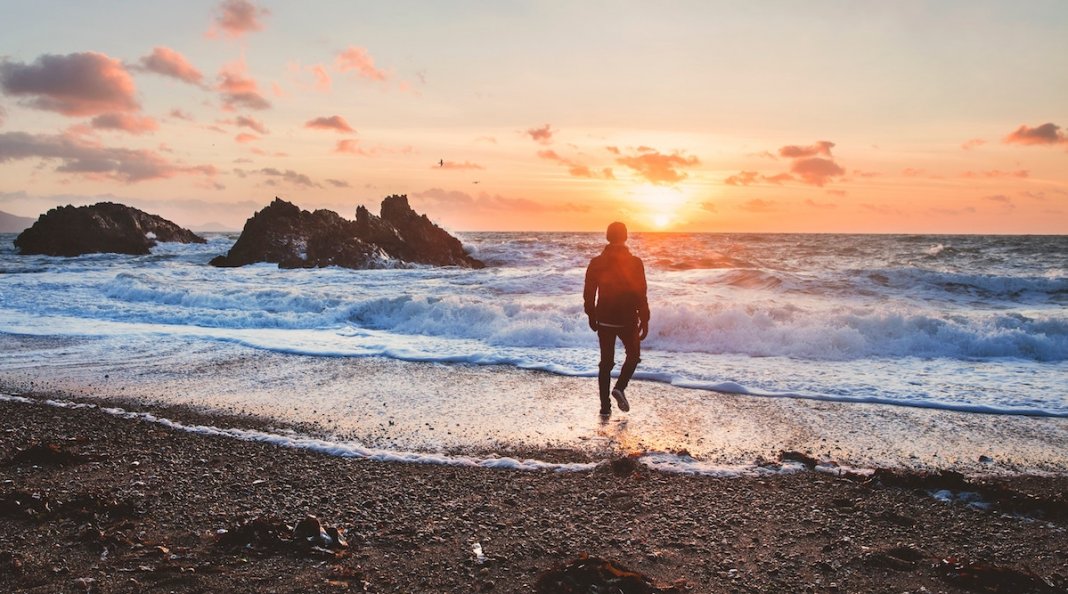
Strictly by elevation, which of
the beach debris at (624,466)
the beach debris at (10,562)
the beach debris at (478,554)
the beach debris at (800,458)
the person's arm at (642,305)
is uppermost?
the person's arm at (642,305)

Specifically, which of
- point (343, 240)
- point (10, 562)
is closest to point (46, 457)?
point (10, 562)

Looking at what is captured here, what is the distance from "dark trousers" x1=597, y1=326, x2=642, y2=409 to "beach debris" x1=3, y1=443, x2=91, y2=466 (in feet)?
15.9

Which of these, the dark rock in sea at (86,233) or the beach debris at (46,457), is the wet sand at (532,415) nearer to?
the beach debris at (46,457)

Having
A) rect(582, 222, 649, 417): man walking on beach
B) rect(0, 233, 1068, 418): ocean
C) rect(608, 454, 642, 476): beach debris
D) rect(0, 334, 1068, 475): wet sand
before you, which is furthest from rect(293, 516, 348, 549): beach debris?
rect(0, 233, 1068, 418): ocean

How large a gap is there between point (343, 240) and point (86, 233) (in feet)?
81.0

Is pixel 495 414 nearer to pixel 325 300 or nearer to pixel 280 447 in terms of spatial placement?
pixel 280 447

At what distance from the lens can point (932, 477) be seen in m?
4.85

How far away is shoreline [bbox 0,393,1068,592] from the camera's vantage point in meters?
3.45

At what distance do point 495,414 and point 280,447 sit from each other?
2243 millimetres

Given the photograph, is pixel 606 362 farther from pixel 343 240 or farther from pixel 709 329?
pixel 343 240

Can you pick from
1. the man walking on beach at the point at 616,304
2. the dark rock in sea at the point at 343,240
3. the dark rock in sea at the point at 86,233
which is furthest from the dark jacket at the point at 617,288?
the dark rock in sea at the point at 86,233

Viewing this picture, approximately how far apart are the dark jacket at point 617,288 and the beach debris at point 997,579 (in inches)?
156

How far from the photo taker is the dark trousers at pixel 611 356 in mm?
7062

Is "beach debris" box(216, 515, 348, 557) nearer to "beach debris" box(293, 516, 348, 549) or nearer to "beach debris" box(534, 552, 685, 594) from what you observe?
"beach debris" box(293, 516, 348, 549)
